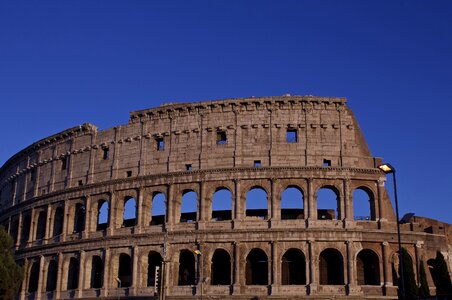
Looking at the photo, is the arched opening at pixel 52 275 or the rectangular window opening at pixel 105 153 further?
the arched opening at pixel 52 275

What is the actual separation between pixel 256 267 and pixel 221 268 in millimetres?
2453

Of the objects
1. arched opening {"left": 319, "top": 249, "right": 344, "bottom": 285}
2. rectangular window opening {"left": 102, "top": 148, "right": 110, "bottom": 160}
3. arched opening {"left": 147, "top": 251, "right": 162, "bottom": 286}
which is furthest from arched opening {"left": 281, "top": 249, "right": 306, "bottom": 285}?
rectangular window opening {"left": 102, "top": 148, "right": 110, "bottom": 160}

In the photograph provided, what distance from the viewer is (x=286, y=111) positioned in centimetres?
4172

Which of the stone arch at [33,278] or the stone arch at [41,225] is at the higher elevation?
the stone arch at [41,225]

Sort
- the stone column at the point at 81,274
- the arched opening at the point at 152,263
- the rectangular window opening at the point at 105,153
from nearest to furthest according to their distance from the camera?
the arched opening at the point at 152,263 → the stone column at the point at 81,274 → the rectangular window opening at the point at 105,153

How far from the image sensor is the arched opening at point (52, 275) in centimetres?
4606

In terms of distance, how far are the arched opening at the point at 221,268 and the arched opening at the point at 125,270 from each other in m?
5.84

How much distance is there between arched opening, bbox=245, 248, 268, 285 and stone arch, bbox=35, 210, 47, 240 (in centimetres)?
1811

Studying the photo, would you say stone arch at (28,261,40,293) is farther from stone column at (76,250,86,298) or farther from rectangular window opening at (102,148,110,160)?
rectangular window opening at (102,148,110,160)

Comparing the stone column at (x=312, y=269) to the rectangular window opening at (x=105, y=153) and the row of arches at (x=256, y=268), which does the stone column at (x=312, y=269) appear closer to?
the row of arches at (x=256, y=268)

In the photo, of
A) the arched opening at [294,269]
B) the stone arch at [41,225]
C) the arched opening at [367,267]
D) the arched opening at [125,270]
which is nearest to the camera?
the arched opening at [367,267]

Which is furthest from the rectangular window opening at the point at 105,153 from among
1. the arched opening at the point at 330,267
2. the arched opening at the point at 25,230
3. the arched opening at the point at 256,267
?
the arched opening at the point at 330,267

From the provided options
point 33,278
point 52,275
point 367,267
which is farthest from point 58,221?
point 367,267

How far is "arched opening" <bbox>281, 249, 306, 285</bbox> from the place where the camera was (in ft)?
129
